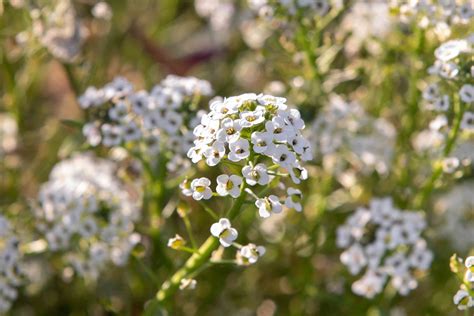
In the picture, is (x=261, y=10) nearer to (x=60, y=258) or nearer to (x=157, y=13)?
(x=60, y=258)

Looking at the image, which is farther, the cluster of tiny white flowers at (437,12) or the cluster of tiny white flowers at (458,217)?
the cluster of tiny white flowers at (458,217)

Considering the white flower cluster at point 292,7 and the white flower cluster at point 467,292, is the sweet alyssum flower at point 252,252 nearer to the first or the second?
the white flower cluster at point 467,292

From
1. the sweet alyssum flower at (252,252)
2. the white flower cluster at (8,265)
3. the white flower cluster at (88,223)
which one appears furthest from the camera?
the white flower cluster at (88,223)

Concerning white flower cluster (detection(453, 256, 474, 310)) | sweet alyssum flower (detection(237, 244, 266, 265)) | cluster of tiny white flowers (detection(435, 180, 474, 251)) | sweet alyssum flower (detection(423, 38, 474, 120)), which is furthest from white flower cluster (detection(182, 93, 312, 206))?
cluster of tiny white flowers (detection(435, 180, 474, 251))

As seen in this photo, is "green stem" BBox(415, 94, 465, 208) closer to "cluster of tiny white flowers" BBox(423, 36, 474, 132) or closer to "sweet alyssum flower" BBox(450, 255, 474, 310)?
"cluster of tiny white flowers" BBox(423, 36, 474, 132)

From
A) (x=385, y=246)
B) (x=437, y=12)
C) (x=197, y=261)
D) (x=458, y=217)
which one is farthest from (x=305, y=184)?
(x=197, y=261)

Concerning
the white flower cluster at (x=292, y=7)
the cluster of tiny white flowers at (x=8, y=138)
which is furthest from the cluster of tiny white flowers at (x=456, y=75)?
the cluster of tiny white flowers at (x=8, y=138)
